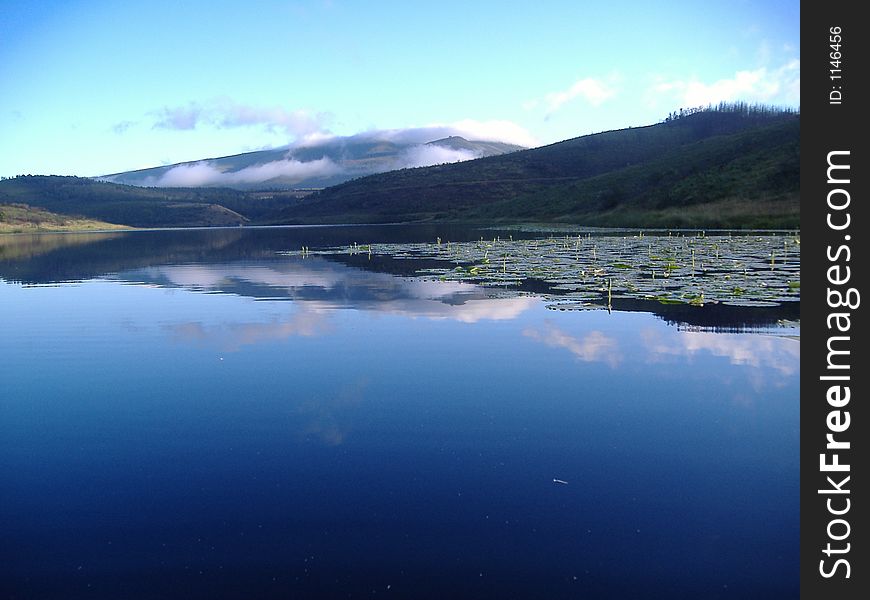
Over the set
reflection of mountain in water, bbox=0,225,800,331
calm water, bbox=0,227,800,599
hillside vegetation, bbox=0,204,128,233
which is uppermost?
hillside vegetation, bbox=0,204,128,233

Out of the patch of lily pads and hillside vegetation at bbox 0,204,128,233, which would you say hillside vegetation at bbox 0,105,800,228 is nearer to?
the patch of lily pads

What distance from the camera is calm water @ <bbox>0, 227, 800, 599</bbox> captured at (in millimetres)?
5367

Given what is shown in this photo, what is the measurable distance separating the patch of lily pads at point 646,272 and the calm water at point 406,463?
3831 millimetres

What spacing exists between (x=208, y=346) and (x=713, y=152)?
3978 inches

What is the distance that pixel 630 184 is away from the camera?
102 metres

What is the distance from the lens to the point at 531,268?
27734mm

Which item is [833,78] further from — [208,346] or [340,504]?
[208,346]

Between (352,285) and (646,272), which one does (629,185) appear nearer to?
(646,272)

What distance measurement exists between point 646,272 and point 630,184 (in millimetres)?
81235

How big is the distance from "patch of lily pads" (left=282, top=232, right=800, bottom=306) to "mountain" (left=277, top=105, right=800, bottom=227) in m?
27.3

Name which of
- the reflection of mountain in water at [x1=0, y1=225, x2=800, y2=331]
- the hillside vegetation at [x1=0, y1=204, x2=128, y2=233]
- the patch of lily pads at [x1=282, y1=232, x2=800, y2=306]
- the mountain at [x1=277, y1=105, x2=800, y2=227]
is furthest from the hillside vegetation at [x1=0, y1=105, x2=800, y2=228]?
the hillside vegetation at [x1=0, y1=204, x2=128, y2=233]

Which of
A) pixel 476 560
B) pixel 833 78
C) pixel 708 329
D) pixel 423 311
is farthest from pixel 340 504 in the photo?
pixel 423 311

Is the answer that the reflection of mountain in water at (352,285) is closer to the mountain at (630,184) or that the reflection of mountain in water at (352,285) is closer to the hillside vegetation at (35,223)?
the mountain at (630,184)

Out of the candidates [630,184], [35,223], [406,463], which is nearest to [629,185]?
[630,184]
